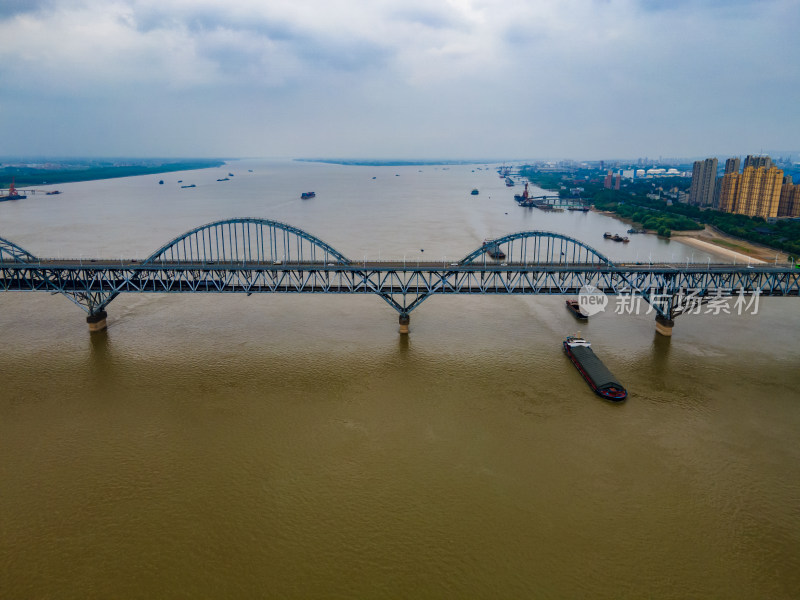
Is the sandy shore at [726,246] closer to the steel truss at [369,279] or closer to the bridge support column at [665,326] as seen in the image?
the steel truss at [369,279]

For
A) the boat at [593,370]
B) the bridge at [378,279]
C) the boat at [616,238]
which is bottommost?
the boat at [593,370]

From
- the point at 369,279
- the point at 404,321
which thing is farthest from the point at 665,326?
the point at 369,279

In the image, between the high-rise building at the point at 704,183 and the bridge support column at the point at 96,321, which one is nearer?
the bridge support column at the point at 96,321

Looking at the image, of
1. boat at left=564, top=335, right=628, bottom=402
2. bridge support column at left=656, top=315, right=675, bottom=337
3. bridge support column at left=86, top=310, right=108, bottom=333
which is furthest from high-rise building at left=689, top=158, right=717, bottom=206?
bridge support column at left=86, top=310, right=108, bottom=333

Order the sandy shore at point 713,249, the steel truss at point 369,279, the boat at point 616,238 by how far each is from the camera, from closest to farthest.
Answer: the steel truss at point 369,279, the sandy shore at point 713,249, the boat at point 616,238

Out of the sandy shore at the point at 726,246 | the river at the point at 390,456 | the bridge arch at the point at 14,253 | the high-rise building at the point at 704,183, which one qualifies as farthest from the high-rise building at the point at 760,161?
the bridge arch at the point at 14,253

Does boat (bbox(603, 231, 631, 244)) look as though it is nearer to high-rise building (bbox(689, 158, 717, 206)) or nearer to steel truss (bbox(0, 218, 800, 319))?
steel truss (bbox(0, 218, 800, 319))

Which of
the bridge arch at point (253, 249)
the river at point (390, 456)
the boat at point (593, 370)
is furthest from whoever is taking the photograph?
the bridge arch at point (253, 249)
